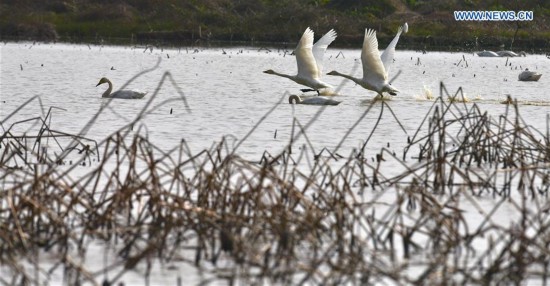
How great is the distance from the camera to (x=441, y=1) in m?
65.3

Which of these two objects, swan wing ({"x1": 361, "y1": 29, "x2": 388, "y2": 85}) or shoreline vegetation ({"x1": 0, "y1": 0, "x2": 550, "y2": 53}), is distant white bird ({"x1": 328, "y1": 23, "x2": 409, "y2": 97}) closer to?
swan wing ({"x1": 361, "y1": 29, "x2": 388, "y2": 85})

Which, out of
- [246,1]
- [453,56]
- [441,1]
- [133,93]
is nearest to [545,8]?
[441,1]

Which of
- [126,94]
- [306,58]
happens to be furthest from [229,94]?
[126,94]

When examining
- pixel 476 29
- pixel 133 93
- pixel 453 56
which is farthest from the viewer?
pixel 476 29

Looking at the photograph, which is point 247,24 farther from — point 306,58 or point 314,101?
point 314,101

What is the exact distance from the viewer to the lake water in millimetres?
15148

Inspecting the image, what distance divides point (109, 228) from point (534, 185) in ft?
14.1

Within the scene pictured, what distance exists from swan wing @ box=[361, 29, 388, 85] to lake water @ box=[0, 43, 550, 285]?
0.59 m

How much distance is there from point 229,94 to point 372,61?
4.18 meters

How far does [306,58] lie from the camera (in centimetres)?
2142

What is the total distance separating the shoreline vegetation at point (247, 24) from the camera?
54531mm

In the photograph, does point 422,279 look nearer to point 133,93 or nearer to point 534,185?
point 534,185

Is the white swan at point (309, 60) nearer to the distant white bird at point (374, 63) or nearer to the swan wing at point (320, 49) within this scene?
the swan wing at point (320, 49)

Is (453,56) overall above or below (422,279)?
below
